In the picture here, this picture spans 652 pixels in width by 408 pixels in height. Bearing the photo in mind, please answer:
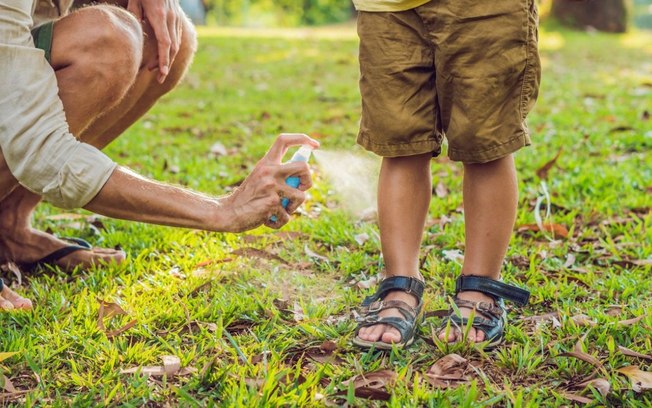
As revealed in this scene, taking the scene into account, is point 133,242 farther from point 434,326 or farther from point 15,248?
point 434,326

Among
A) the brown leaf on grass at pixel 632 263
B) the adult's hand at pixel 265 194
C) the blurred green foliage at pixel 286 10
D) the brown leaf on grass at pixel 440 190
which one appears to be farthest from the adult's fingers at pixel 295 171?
the blurred green foliage at pixel 286 10

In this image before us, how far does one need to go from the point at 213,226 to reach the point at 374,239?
1079 mm

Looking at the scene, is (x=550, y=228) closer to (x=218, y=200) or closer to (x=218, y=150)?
(x=218, y=200)

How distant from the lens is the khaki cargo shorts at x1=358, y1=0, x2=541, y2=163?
197 cm

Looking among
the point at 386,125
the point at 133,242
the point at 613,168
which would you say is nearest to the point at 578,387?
the point at 386,125

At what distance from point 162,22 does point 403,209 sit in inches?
34.0

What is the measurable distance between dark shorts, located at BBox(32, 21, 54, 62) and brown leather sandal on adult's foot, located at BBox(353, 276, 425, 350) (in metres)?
1.04

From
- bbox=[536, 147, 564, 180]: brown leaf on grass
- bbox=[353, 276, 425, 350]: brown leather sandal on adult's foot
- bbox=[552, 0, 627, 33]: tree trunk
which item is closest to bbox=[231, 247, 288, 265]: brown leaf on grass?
bbox=[353, 276, 425, 350]: brown leather sandal on adult's foot

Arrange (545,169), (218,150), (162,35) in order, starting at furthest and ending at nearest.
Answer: (218,150) → (545,169) → (162,35)

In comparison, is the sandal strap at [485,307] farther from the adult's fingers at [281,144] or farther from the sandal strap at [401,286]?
the adult's fingers at [281,144]

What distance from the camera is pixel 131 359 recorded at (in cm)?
182

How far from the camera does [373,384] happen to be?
1.69 m

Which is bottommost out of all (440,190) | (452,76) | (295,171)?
(440,190)

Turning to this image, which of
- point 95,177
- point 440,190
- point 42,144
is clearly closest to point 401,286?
point 95,177
